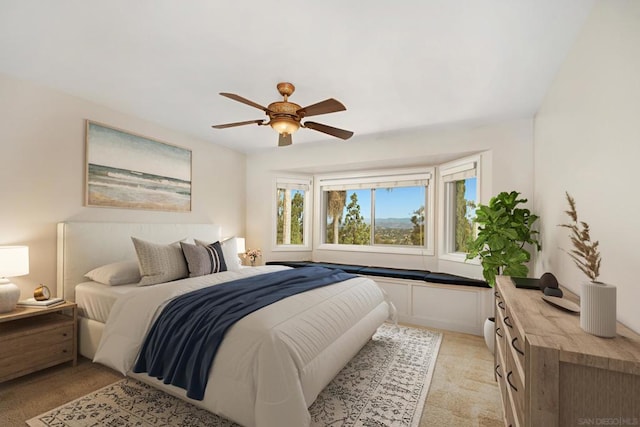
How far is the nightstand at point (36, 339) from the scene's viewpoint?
2.30 metres

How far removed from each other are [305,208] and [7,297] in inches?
156

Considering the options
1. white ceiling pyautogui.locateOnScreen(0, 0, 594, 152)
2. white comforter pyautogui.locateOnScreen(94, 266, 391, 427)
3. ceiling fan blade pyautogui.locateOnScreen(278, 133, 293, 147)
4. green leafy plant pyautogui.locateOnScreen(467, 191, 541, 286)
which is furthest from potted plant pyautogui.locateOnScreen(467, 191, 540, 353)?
ceiling fan blade pyautogui.locateOnScreen(278, 133, 293, 147)

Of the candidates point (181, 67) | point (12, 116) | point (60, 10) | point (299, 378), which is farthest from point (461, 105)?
point (12, 116)

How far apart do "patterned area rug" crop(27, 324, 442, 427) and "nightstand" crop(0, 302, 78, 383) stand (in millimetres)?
631

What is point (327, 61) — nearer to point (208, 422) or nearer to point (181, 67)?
point (181, 67)

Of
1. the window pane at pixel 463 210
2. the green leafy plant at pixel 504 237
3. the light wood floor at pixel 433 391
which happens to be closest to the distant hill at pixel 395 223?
the window pane at pixel 463 210

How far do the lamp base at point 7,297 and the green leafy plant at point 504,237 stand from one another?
163 inches

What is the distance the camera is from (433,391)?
7.76ft

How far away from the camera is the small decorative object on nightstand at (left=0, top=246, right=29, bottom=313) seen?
235 cm

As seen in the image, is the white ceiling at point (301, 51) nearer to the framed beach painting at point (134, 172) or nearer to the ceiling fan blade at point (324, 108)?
the ceiling fan blade at point (324, 108)

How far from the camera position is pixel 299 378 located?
168cm

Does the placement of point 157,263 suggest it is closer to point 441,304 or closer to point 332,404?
point 332,404

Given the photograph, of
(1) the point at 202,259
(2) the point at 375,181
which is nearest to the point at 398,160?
(2) the point at 375,181

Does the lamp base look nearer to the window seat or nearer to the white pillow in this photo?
the white pillow
